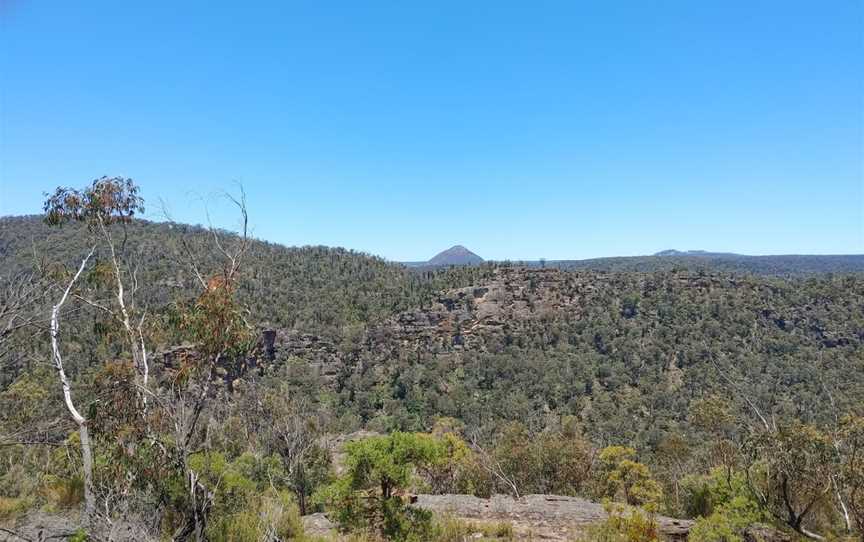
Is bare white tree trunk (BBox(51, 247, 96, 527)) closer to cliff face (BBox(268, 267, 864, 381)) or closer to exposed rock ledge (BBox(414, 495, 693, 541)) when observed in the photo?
exposed rock ledge (BBox(414, 495, 693, 541))

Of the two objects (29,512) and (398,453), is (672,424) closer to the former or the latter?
(398,453)

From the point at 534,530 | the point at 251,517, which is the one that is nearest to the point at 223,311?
the point at 251,517

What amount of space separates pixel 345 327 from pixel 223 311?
54977 mm

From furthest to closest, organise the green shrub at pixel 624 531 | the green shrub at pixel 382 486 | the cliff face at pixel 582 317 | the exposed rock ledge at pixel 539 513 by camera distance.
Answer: the cliff face at pixel 582 317 → the exposed rock ledge at pixel 539 513 → the green shrub at pixel 382 486 → the green shrub at pixel 624 531

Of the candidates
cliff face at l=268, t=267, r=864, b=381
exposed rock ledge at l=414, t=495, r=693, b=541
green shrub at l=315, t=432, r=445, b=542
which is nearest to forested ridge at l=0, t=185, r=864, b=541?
green shrub at l=315, t=432, r=445, b=542

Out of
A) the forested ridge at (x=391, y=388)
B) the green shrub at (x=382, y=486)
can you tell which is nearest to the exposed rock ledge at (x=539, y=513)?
the forested ridge at (x=391, y=388)

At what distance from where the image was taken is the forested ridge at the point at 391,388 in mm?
7410

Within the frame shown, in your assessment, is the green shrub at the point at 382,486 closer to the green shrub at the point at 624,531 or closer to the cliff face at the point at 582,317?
the green shrub at the point at 624,531

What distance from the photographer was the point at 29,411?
1584 centimetres

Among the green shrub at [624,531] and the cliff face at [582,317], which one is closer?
the green shrub at [624,531]

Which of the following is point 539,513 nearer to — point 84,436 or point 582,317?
point 84,436

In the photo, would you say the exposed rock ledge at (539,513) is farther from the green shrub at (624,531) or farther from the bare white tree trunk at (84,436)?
the bare white tree trunk at (84,436)

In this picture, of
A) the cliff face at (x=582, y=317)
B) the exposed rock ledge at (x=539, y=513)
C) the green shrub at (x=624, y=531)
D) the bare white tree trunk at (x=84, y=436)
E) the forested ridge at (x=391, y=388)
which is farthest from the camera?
the cliff face at (x=582, y=317)

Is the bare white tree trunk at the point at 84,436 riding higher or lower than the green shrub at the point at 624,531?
higher
